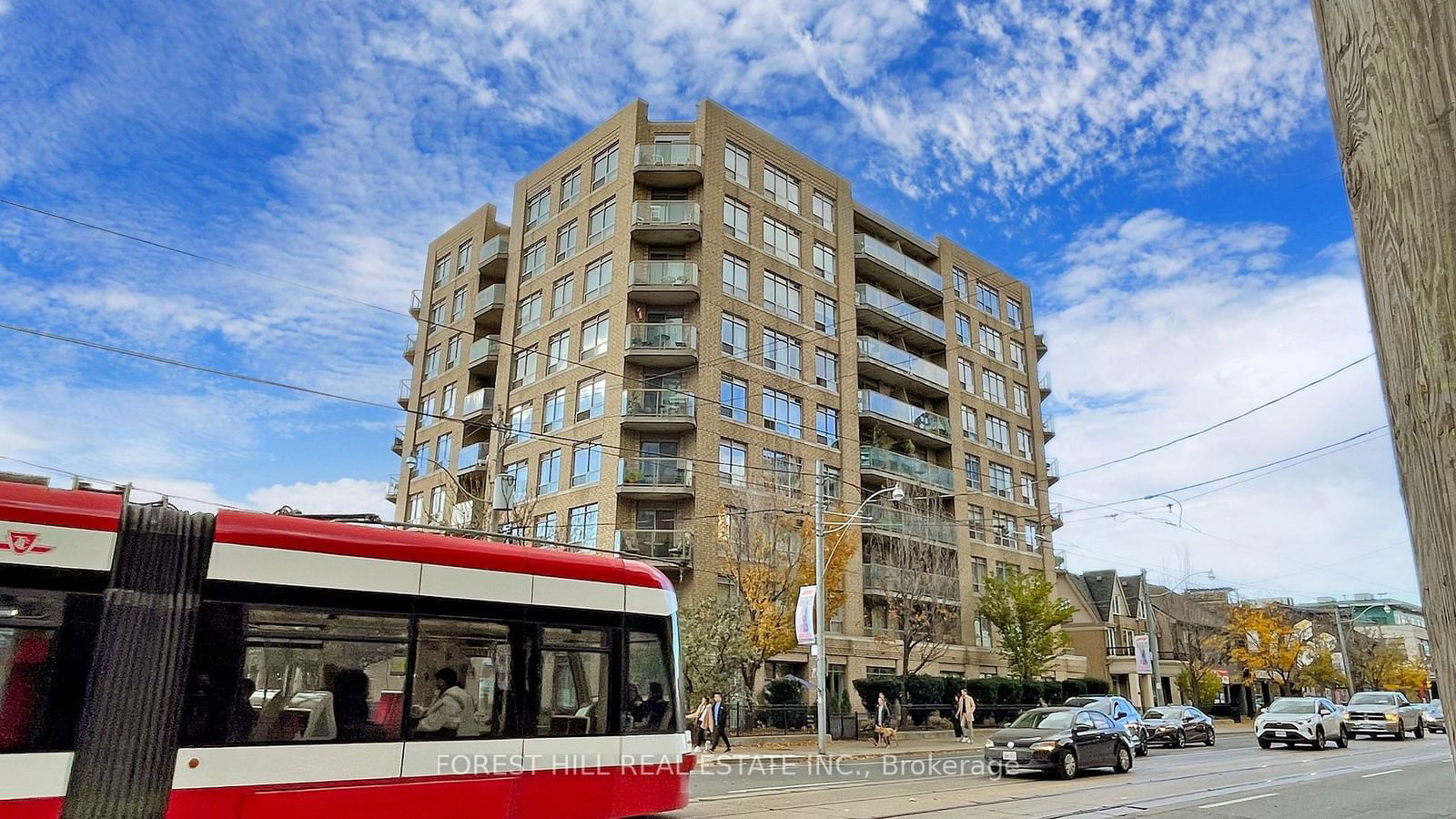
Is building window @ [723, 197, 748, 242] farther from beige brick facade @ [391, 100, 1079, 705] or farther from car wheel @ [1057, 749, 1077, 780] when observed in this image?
car wheel @ [1057, 749, 1077, 780]

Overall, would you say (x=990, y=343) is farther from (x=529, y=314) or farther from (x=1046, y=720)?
(x=1046, y=720)

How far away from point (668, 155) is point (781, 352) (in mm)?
10429

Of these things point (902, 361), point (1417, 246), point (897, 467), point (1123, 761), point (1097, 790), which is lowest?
point (1097, 790)

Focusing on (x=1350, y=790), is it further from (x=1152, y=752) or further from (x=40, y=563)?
(x=40, y=563)

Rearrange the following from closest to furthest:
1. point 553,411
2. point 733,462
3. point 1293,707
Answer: point 1293,707, point 733,462, point 553,411

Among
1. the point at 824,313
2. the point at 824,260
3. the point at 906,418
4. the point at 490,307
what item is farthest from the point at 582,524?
the point at 906,418

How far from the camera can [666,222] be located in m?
41.8

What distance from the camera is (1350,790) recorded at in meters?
16.8

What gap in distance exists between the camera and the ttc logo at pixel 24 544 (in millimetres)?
7863

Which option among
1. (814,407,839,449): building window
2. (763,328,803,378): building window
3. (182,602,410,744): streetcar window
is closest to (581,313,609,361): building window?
(763,328,803,378): building window

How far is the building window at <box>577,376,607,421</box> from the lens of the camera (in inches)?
1591

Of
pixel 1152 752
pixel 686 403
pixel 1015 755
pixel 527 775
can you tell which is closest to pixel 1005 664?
pixel 1152 752

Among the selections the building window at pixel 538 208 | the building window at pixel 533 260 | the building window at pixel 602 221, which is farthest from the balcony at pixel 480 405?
the building window at pixel 602 221

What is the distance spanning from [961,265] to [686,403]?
84.9 feet
